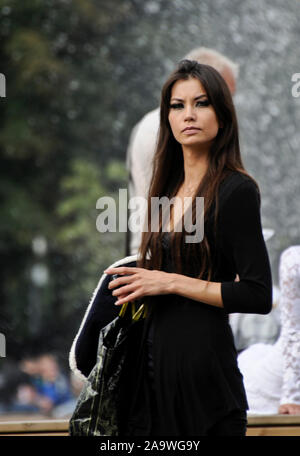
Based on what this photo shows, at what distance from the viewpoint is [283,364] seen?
2891 millimetres

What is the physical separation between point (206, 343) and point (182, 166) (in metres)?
0.41

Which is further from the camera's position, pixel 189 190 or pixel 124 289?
pixel 189 190

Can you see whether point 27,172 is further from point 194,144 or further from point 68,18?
point 194,144

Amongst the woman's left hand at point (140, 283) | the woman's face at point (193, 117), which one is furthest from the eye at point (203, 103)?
the woman's left hand at point (140, 283)

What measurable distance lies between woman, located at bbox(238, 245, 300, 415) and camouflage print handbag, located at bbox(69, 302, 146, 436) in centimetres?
111

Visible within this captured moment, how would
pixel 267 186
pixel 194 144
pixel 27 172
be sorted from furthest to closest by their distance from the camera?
pixel 27 172
pixel 267 186
pixel 194 144

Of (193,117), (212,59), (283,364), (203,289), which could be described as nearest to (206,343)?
(203,289)

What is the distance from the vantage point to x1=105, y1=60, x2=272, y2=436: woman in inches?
67.5

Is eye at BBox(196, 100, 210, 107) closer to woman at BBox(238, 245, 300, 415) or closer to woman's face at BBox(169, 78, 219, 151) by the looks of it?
woman's face at BBox(169, 78, 219, 151)

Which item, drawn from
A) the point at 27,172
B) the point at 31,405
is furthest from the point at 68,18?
the point at 31,405

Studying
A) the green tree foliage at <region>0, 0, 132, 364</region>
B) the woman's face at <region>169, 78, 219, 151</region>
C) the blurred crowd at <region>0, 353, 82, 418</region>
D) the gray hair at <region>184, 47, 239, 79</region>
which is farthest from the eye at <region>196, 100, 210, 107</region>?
the green tree foliage at <region>0, 0, 132, 364</region>

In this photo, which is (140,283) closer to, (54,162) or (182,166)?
(182,166)

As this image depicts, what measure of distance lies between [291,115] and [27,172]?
298 centimetres
